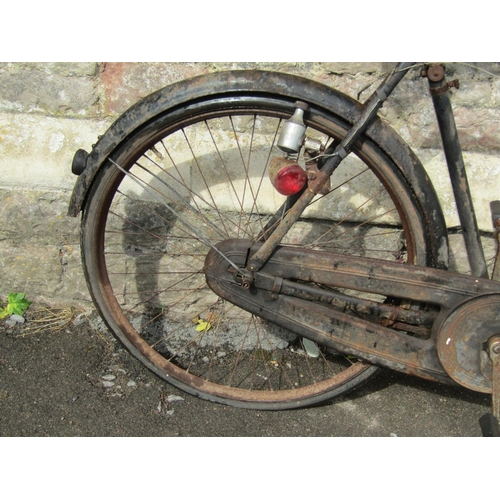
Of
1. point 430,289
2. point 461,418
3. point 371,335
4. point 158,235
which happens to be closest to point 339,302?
point 371,335

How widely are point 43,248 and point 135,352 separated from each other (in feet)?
2.97

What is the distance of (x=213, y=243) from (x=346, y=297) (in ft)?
2.77

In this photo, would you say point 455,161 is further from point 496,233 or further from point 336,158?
point 336,158

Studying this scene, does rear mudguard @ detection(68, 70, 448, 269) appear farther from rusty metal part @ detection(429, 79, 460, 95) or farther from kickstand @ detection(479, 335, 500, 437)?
kickstand @ detection(479, 335, 500, 437)

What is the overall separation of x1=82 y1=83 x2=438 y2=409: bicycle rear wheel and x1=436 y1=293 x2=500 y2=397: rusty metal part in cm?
35

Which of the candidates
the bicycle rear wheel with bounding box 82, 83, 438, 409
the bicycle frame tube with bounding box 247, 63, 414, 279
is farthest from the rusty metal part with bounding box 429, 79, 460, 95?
the bicycle rear wheel with bounding box 82, 83, 438, 409

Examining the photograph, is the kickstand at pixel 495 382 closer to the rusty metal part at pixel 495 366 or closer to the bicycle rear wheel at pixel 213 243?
the rusty metal part at pixel 495 366

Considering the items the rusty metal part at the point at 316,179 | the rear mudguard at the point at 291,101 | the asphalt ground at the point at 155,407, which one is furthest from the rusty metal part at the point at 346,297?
the asphalt ground at the point at 155,407

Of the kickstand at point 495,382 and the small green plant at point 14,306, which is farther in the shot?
the small green plant at point 14,306

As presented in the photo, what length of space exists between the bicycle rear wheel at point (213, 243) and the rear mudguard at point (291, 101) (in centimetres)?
32

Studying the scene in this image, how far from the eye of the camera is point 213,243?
2766 millimetres

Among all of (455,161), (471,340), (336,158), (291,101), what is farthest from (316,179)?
(471,340)

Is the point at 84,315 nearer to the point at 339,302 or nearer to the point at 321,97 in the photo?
the point at 339,302

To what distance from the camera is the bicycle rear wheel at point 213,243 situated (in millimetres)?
2414
